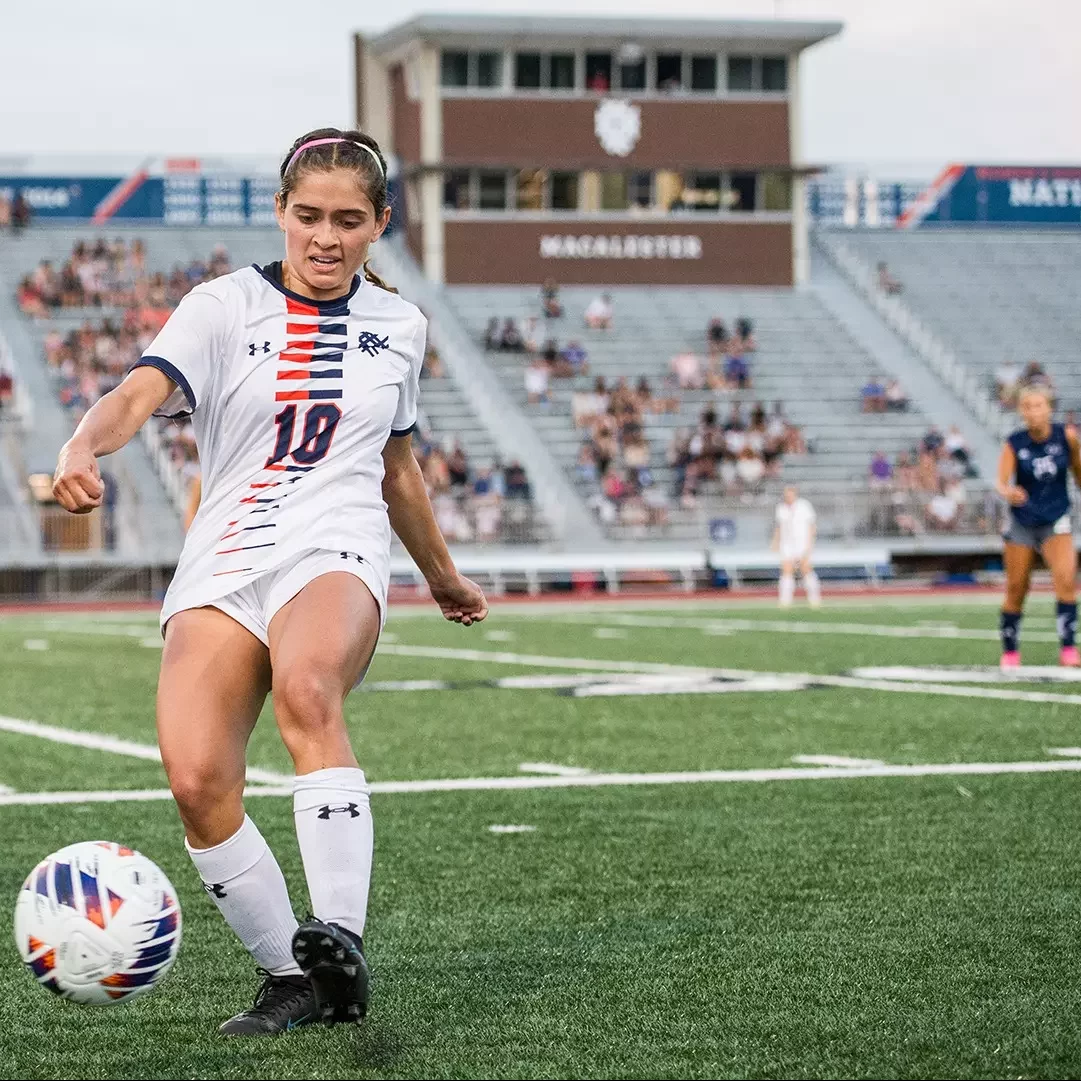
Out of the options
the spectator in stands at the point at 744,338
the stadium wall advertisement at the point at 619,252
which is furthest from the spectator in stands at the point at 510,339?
the spectator in stands at the point at 744,338

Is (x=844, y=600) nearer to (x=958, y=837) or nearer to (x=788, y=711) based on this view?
(x=788, y=711)

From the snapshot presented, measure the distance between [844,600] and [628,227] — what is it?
1698 centimetres

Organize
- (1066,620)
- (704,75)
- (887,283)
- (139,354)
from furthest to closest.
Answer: (887,283), (704,75), (139,354), (1066,620)

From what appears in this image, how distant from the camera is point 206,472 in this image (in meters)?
4.68

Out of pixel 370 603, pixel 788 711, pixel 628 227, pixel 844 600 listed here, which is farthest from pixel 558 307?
pixel 370 603

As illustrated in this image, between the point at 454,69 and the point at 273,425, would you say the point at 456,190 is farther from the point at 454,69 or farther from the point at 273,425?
the point at 273,425

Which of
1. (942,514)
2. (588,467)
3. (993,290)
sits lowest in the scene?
(942,514)

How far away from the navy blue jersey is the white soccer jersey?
34.8ft

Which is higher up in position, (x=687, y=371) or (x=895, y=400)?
(x=687, y=371)

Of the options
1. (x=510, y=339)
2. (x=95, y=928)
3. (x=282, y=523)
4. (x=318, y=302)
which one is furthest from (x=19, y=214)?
(x=95, y=928)

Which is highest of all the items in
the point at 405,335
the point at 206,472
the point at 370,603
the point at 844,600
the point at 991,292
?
the point at 991,292

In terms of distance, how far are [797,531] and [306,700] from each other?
24.8 metres

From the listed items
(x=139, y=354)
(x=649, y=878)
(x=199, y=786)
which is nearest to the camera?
(x=199, y=786)

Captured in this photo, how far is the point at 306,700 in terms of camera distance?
4230mm
